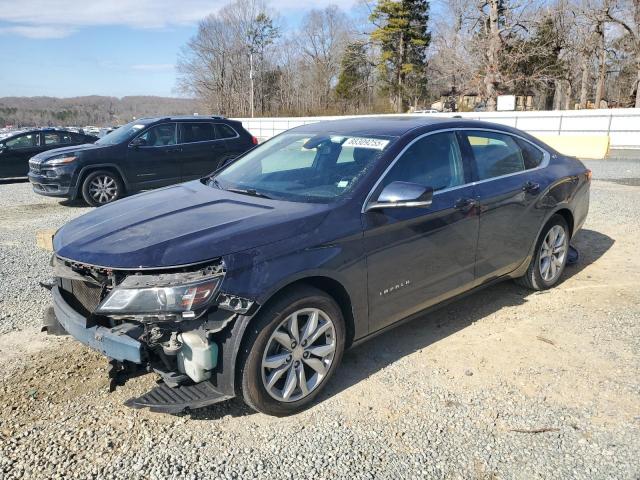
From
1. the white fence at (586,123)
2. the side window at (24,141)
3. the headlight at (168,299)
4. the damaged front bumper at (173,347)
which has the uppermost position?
the white fence at (586,123)

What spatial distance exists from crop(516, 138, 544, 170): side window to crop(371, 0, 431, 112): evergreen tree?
4706 cm

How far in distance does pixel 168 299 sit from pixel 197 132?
9032 mm

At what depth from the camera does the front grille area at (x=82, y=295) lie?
306cm

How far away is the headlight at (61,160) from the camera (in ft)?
32.5

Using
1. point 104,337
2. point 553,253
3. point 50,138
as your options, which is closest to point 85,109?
point 50,138

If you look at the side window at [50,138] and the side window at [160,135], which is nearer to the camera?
the side window at [160,135]

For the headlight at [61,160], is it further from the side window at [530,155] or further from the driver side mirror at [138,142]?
the side window at [530,155]

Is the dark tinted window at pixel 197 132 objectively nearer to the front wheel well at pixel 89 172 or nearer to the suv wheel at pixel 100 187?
the front wheel well at pixel 89 172

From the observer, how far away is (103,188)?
10.3 meters

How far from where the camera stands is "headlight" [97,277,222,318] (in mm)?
2689

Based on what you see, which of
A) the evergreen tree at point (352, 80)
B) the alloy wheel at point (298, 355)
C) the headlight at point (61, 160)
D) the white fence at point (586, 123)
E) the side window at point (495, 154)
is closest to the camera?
the alloy wheel at point (298, 355)

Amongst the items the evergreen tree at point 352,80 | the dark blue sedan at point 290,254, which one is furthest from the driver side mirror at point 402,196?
the evergreen tree at point 352,80

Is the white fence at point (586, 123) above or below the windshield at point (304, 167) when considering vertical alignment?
above

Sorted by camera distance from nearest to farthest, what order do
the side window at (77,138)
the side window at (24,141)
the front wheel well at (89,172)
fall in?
the front wheel well at (89,172), the side window at (24,141), the side window at (77,138)
